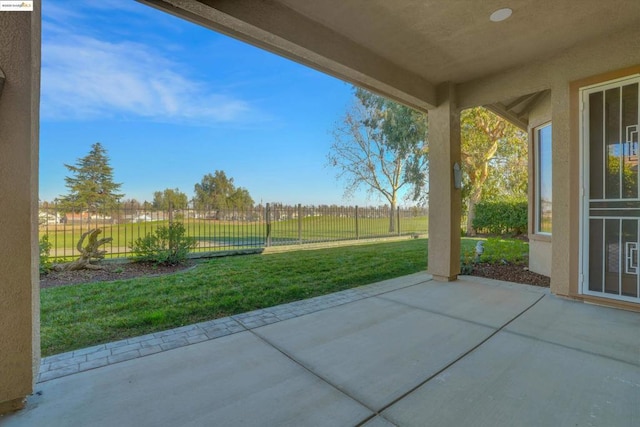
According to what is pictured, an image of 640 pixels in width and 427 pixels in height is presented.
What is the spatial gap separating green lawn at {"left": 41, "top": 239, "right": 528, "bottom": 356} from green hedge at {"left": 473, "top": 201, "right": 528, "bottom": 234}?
654 cm

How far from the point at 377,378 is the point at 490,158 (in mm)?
12970

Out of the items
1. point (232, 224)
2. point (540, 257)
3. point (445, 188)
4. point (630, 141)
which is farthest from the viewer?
point (232, 224)

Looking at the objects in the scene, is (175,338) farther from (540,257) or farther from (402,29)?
(540,257)

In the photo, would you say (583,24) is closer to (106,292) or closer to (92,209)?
(106,292)

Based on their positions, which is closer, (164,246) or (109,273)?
(109,273)

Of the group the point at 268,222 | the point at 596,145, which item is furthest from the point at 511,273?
the point at 268,222

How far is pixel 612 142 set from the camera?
3.56m

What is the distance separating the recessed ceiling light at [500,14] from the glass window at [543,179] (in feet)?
10.6

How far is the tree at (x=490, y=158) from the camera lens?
11.5 m

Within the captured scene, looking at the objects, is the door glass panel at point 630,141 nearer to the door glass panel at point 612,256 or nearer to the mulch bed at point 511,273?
the door glass panel at point 612,256

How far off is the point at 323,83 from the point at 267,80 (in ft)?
10.6

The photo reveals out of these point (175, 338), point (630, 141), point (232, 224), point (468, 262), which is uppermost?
point (630, 141)

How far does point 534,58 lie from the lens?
4.05 metres

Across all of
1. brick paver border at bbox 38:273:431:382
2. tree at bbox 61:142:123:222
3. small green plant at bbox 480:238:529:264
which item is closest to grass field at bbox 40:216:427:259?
brick paver border at bbox 38:273:431:382
